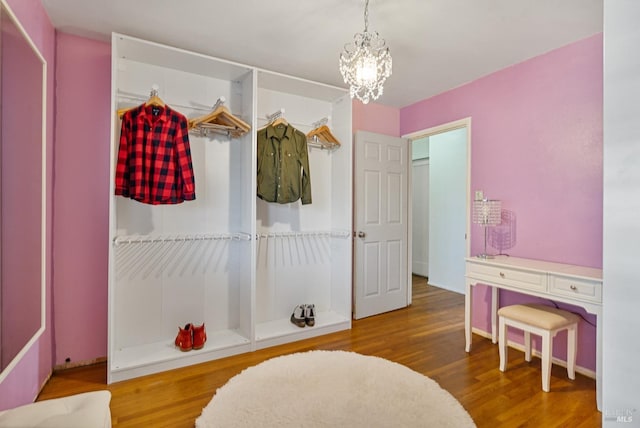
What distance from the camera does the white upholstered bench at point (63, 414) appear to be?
41.6 inches

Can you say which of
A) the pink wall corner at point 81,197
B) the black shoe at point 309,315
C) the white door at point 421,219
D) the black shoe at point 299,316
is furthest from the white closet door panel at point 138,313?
the white door at point 421,219

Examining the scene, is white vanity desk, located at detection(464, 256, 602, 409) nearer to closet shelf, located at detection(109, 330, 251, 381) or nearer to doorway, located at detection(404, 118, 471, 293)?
doorway, located at detection(404, 118, 471, 293)

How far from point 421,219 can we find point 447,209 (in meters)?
0.88

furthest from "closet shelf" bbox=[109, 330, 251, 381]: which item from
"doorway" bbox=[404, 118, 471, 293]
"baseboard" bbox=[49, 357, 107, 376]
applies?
"doorway" bbox=[404, 118, 471, 293]

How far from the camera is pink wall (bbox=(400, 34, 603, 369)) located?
232 centimetres

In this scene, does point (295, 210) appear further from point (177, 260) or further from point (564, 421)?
point (564, 421)

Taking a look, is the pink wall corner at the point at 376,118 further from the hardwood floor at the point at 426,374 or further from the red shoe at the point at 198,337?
the red shoe at the point at 198,337

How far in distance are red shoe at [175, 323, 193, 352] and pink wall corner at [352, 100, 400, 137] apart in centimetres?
266

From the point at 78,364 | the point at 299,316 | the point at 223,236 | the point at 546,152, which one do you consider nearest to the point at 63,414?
the point at 78,364

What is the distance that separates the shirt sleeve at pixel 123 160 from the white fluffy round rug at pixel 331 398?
59.8 inches

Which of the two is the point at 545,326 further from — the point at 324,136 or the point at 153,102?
the point at 153,102

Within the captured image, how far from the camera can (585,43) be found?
2355mm

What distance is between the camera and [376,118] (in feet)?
12.7

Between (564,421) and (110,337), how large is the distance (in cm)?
286
